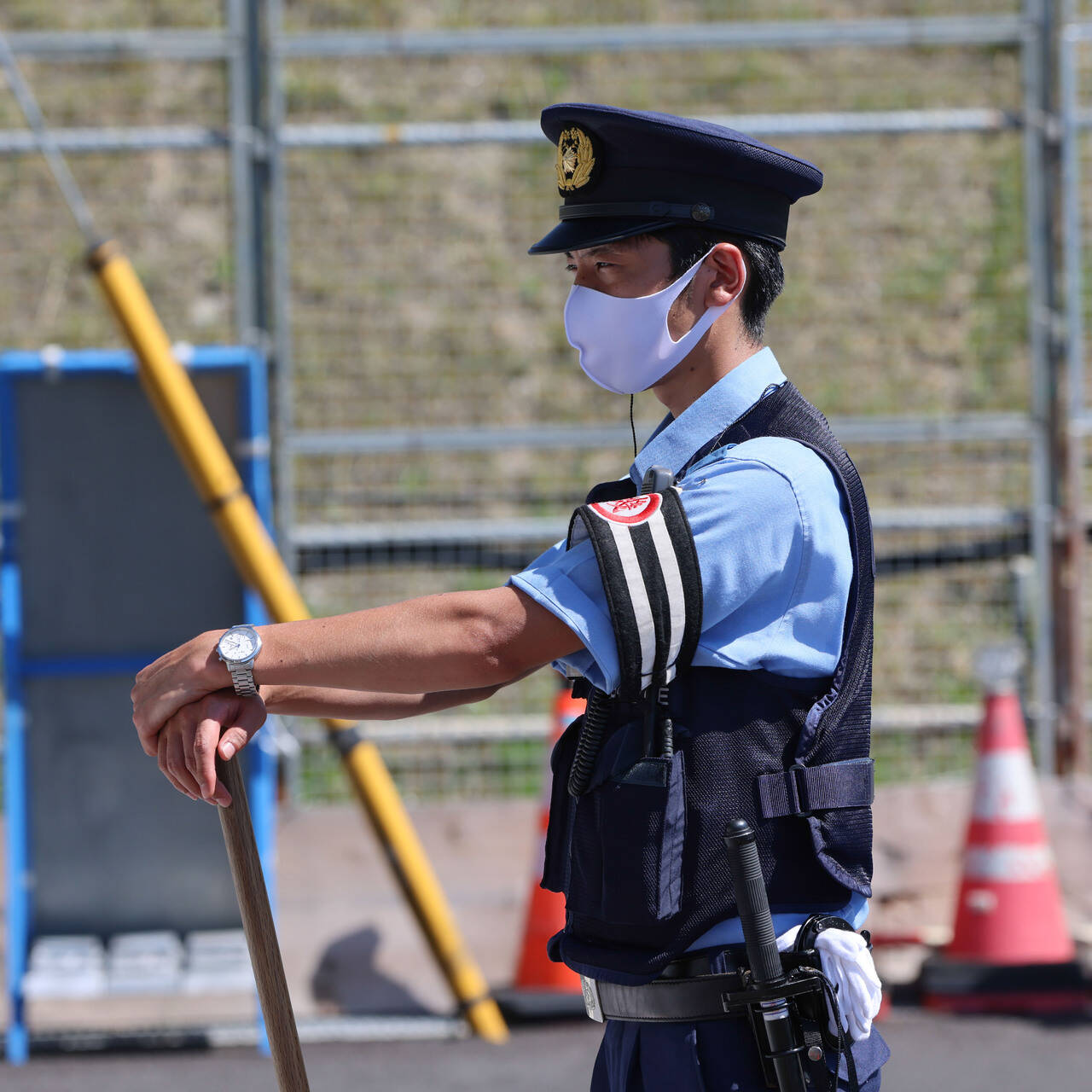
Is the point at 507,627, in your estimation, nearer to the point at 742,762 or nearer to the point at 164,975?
the point at 742,762

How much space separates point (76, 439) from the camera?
184 inches

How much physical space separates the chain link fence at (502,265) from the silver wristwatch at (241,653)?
415 cm

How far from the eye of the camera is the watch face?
1694mm

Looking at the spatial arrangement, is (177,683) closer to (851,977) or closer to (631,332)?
(631,332)

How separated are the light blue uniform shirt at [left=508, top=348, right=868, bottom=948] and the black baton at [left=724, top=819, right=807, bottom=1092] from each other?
0.26ft

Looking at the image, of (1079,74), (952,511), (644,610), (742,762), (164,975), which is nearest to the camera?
(644,610)

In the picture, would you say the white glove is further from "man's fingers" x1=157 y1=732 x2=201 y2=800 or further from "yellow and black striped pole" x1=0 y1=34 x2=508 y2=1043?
"yellow and black striped pole" x1=0 y1=34 x2=508 y2=1043

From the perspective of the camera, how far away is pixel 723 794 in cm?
183

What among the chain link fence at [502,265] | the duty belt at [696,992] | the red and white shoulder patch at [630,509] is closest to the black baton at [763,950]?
the duty belt at [696,992]

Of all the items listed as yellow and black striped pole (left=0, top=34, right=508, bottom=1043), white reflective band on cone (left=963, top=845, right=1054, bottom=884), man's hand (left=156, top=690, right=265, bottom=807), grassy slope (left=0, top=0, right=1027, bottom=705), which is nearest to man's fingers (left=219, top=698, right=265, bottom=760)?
man's hand (left=156, top=690, right=265, bottom=807)

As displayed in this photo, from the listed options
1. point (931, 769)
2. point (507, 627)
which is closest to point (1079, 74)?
point (931, 769)

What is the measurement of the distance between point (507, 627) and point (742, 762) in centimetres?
36

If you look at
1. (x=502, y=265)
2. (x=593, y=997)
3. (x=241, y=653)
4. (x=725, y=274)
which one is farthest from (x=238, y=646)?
(x=502, y=265)

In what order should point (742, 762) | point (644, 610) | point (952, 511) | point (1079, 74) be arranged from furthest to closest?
point (1079, 74) < point (952, 511) < point (742, 762) < point (644, 610)
